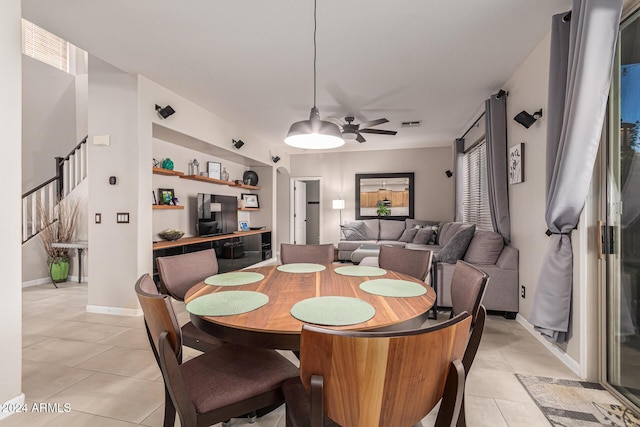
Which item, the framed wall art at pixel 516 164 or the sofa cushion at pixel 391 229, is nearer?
the framed wall art at pixel 516 164

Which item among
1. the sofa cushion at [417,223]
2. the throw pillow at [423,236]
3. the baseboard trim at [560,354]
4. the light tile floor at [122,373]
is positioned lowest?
the light tile floor at [122,373]

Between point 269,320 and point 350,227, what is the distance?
18.4ft

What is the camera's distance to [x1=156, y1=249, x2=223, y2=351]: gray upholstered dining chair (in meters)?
1.81

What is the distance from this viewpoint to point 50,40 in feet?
19.7

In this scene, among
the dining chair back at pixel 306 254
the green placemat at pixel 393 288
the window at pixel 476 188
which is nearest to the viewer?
the green placemat at pixel 393 288

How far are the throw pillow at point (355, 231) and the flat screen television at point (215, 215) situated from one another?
232 cm

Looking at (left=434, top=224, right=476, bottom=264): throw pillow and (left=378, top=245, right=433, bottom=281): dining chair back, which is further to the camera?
(left=434, top=224, right=476, bottom=264): throw pillow

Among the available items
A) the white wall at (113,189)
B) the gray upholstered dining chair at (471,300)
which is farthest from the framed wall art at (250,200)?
the gray upholstered dining chair at (471,300)

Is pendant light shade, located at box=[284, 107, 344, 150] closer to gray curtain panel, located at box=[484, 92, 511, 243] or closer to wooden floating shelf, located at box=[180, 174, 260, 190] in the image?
gray curtain panel, located at box=[484, 92, 511, 243]

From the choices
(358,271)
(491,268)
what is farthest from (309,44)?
(491,268)

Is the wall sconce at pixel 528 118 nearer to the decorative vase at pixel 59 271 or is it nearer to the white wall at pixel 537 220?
the white wall at pixel 537 220

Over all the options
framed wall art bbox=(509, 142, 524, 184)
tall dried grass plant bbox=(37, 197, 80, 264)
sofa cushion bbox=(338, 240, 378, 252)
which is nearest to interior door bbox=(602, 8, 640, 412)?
framed wall art bbox=(509, 142, 524, 184)

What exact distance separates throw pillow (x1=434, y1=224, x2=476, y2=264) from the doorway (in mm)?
4235

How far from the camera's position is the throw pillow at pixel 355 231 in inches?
261
